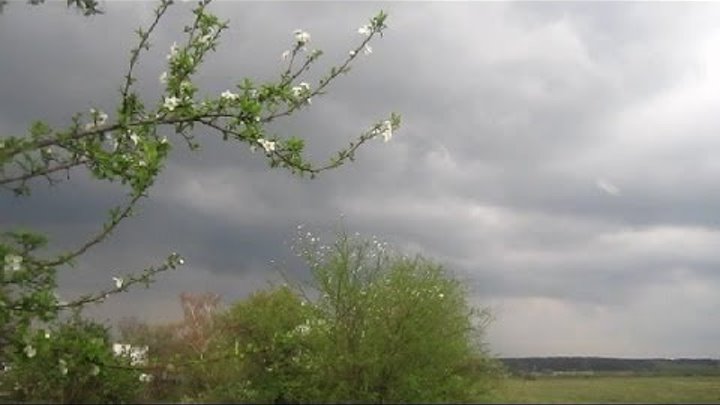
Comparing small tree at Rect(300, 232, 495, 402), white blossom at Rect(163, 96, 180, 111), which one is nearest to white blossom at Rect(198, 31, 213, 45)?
white blossom at Rect(163, 96, 180, 111)

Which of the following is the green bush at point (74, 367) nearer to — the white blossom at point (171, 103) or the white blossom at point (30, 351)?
the white blossom at point (30, 351)

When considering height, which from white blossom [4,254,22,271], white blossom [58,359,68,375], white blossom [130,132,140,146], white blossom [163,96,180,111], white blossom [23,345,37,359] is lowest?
white blossom [58,359,68,375]

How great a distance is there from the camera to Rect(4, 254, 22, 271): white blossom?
10617 mm

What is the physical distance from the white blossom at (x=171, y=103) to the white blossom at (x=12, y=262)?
272cm

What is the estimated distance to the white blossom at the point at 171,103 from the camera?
36.0ft

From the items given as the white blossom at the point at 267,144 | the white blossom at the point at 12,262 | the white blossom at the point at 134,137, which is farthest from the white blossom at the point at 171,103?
the white blossom at the point at 12,262

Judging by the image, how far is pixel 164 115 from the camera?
37.1 ft

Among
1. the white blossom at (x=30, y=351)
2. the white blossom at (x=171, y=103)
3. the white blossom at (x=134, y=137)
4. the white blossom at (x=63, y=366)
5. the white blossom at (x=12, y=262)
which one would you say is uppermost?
the white blossom at (x=171, y=103)

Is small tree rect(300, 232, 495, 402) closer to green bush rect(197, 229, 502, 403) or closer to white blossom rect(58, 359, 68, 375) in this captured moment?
green bush rect(197, 229, 502, 403)

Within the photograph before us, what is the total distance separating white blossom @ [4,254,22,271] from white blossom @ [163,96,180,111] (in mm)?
2716

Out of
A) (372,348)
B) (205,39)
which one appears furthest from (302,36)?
(372,348)

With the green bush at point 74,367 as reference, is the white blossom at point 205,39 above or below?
above

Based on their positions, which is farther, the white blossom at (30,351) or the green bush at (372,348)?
the green bush at (372,348)

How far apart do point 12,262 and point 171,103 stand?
9.43 ft
